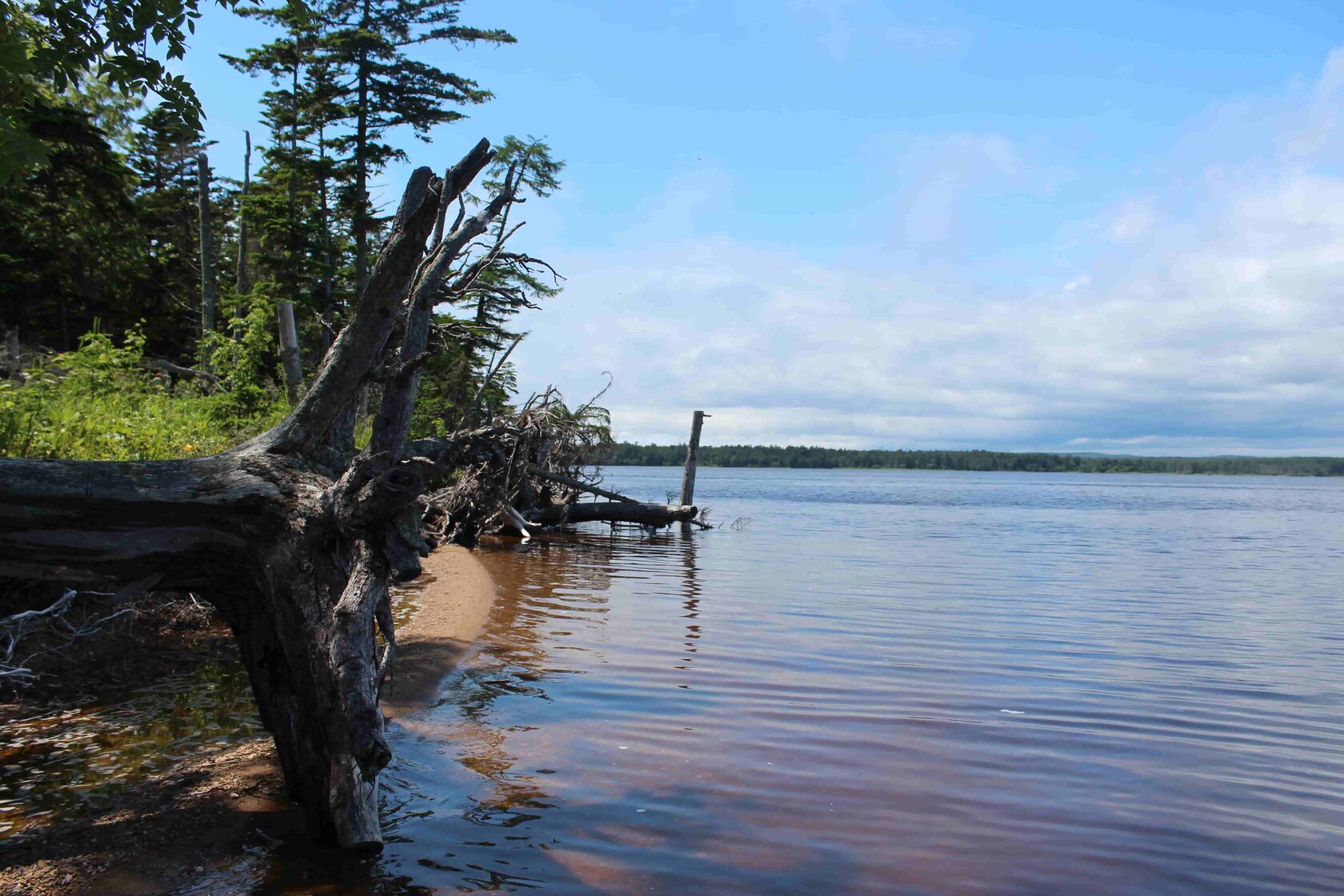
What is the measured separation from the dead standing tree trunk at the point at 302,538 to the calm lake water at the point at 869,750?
2.12 feet

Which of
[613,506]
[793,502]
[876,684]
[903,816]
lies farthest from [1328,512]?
[903,816]

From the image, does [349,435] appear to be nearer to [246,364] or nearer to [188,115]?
[188,115]

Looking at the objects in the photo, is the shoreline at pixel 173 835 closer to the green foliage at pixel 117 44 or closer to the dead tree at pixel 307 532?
the dead tree at pixel 307 532

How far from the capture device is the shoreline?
12.2 ft

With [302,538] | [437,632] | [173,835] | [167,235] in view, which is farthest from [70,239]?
[302,538]

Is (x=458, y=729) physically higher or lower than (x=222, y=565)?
lower

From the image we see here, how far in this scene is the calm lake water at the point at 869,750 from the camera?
422cm

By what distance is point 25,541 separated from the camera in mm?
3637

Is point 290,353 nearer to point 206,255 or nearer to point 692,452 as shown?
point 206,255

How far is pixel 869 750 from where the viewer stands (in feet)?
19.4

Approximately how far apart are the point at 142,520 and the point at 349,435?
1.15 meters

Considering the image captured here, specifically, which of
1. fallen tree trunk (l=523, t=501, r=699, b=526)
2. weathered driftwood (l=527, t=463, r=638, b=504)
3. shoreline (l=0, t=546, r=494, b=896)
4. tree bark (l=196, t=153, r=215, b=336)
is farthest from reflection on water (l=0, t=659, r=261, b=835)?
tree bark (l=196, t=153, r=215, b=336)

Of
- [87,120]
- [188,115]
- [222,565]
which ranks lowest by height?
[222,565]

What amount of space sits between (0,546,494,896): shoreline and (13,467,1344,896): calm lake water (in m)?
0.19
